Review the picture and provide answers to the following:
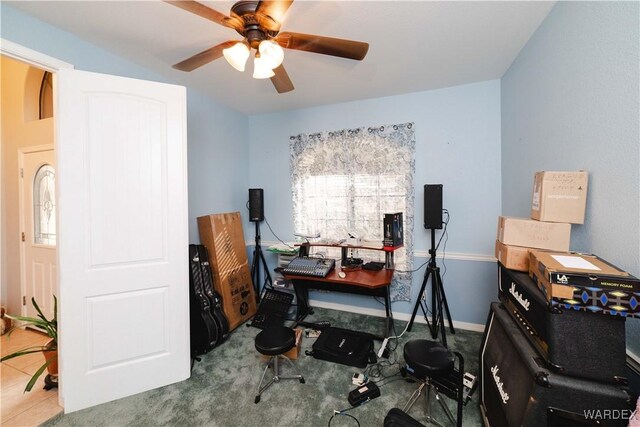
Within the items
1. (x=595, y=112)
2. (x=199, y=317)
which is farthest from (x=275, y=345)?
(x=595, y=112)

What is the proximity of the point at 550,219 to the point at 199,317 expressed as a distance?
2683mm

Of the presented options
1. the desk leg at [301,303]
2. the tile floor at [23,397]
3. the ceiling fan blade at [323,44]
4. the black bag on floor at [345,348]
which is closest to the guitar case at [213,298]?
the desk leg at [301,303]

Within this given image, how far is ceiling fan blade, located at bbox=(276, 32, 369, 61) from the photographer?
1339 mm

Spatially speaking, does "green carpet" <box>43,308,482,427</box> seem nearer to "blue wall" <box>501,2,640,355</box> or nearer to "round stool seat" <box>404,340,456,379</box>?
"round stool seat" <box>404,340,456,379</box>

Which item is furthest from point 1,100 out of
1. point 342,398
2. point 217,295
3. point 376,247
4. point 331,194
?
point 342,398

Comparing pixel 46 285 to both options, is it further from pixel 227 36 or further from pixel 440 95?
pixel 440 95

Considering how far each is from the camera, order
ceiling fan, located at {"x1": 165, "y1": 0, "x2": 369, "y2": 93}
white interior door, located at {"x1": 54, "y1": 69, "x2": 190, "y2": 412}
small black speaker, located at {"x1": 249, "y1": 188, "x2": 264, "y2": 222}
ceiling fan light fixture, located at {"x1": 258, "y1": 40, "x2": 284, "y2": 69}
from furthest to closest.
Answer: small black speaker, located at {"x1": 249, "y1": 188, "x2": 264, "y2": 222} → white interior door, located at {"x1": 54, "y1": 69, "x2": 190, "y2": 412} → ceiling fan light fixture, located at {"x1": 258, "y1": 40, "x2": 284, "y2": 69} → ceiling fan, located at {"x1": 165, "y1": 0, "x2": 369, "y2": 93}

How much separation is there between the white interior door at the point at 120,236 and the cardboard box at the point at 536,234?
2.19 meters

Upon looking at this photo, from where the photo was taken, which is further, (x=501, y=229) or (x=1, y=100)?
(x=1, y=100)

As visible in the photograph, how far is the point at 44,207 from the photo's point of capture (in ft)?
8.95

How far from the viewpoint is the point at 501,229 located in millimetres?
1489

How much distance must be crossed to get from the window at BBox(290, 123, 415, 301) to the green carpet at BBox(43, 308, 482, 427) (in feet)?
3.71

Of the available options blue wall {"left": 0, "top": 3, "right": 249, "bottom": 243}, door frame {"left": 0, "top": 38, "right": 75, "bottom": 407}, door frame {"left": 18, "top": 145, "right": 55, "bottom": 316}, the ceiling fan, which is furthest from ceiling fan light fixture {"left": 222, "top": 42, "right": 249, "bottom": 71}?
door frame {"left": 18, "top": 145, "right": 55, "bottom": 316}

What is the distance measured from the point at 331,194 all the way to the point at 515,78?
2.03 metres
